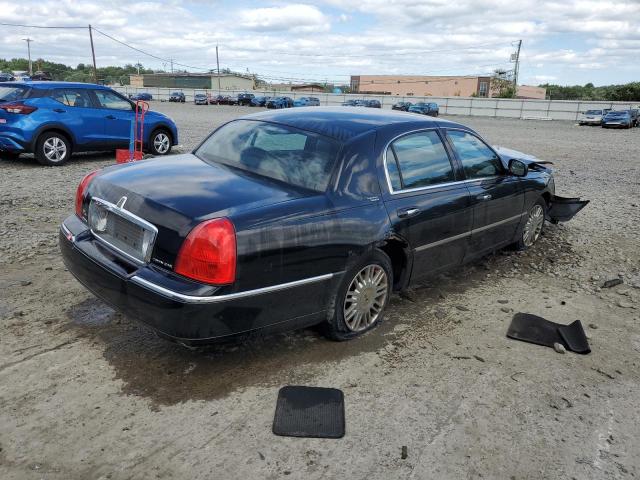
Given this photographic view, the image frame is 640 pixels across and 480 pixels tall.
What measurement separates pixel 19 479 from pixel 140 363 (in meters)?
1.09

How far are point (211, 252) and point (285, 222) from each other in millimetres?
489

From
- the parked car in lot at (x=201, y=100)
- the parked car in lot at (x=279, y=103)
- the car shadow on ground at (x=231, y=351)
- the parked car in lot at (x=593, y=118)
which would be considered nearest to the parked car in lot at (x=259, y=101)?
the parked car in lot at (x=279, y=103)

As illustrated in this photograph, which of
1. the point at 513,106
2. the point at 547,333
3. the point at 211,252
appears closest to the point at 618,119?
the point at 513,106

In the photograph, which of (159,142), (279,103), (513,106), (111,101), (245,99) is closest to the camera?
(111,101)

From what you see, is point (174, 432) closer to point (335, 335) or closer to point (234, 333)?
point (234, 333)

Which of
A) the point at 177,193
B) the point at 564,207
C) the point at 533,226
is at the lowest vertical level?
the point at 533,226

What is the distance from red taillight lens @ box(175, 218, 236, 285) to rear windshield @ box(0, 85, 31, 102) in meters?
8.97

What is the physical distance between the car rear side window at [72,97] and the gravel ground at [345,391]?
617 cm

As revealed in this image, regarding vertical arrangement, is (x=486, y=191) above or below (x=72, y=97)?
below

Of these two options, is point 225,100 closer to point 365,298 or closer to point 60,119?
point 60,119

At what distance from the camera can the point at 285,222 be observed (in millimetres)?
3172

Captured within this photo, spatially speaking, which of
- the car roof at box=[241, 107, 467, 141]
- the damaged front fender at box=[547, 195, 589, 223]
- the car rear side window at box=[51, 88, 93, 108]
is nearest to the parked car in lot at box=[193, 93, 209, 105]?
the car rear side window at box=[51, 88, 93, 108]

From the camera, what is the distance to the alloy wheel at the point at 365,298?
3.78 meters

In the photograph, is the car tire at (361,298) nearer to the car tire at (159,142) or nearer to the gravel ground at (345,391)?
the gravel ground at (345,391)
